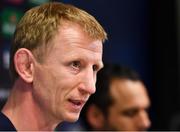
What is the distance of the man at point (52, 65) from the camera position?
674 mm

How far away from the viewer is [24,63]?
0.68 meters

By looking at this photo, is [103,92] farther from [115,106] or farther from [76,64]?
[76,64]

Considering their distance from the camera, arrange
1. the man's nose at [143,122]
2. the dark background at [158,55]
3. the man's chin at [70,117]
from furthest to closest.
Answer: the dark background at [158,55] → the man's nose at [143,122] → the man's chin at [70,117]

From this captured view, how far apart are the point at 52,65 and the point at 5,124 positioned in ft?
0.37

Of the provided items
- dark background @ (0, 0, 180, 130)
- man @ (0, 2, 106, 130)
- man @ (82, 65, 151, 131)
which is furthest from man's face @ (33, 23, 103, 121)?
dark background @ (0, 0, 180, 130)

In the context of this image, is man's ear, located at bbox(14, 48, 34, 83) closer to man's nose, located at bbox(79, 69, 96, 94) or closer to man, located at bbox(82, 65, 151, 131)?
man's nose, located at bbox(79, 69, 96, 94)

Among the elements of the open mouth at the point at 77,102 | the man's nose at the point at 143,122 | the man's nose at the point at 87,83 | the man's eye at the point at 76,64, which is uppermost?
the man's eye at the point at 76,64

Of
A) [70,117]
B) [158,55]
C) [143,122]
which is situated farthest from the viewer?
[158,55]

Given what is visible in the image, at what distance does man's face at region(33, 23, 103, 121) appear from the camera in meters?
0.67

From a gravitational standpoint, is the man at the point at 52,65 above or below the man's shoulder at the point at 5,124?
above

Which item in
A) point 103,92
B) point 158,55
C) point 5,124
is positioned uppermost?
point 5,124

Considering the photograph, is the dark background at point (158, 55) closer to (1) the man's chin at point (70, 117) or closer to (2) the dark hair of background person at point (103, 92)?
(2) the dark hair of background person at point (103, 92)

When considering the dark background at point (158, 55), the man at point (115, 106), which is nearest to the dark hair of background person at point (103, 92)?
the man at point (115, 106)

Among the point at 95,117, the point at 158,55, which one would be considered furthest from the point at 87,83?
the point at 158,55
